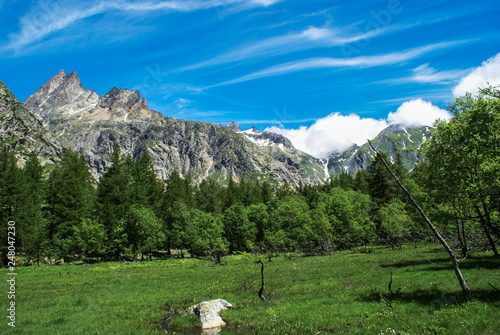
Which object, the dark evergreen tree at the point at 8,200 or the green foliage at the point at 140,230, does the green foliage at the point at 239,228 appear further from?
the dark evergreen tree at the point at 8,200

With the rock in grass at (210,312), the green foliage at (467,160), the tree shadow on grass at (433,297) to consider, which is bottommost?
the rock in grass at (210,312)

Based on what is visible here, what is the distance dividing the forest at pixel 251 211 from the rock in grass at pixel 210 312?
51.3 feet

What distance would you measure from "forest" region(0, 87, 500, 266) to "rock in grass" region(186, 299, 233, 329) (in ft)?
51.3

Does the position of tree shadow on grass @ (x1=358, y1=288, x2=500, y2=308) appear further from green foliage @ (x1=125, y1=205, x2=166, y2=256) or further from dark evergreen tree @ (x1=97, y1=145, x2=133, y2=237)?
dark evergreen tree @ (x1=97, y1=145, x2=133, y2=237)

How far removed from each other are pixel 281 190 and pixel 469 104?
83728mm

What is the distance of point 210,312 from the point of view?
15266mm

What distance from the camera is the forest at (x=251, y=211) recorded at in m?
21.6

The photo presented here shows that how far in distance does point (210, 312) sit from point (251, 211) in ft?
210

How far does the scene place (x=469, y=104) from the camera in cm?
2256

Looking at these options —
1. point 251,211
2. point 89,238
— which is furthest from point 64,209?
point 251,211

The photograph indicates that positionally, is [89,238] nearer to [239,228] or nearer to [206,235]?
[206,235]

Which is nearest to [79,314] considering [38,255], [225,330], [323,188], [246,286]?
[225,330]

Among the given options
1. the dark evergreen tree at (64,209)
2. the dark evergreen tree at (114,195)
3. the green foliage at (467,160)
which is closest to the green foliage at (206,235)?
the dark evergreen tree at (114,195)

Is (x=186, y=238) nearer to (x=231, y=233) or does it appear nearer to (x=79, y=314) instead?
(x=231, y=233)
